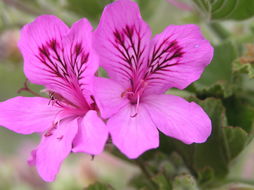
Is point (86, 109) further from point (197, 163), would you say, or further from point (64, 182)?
point (64, 182)

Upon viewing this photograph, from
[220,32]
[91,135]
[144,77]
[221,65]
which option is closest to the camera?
[91,135]

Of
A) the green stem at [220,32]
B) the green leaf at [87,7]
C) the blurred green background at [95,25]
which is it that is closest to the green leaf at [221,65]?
the blurred green background at [95,25]

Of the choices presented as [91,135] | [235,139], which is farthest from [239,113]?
[91,135]

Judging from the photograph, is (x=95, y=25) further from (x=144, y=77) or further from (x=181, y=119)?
(x=181, y=119)

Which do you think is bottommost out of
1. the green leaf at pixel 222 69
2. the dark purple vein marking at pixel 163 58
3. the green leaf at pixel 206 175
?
the green leaf at pixel 206 175

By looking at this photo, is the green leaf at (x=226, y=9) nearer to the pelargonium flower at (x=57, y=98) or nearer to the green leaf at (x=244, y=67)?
the green leaf at (x=244, y=67)
